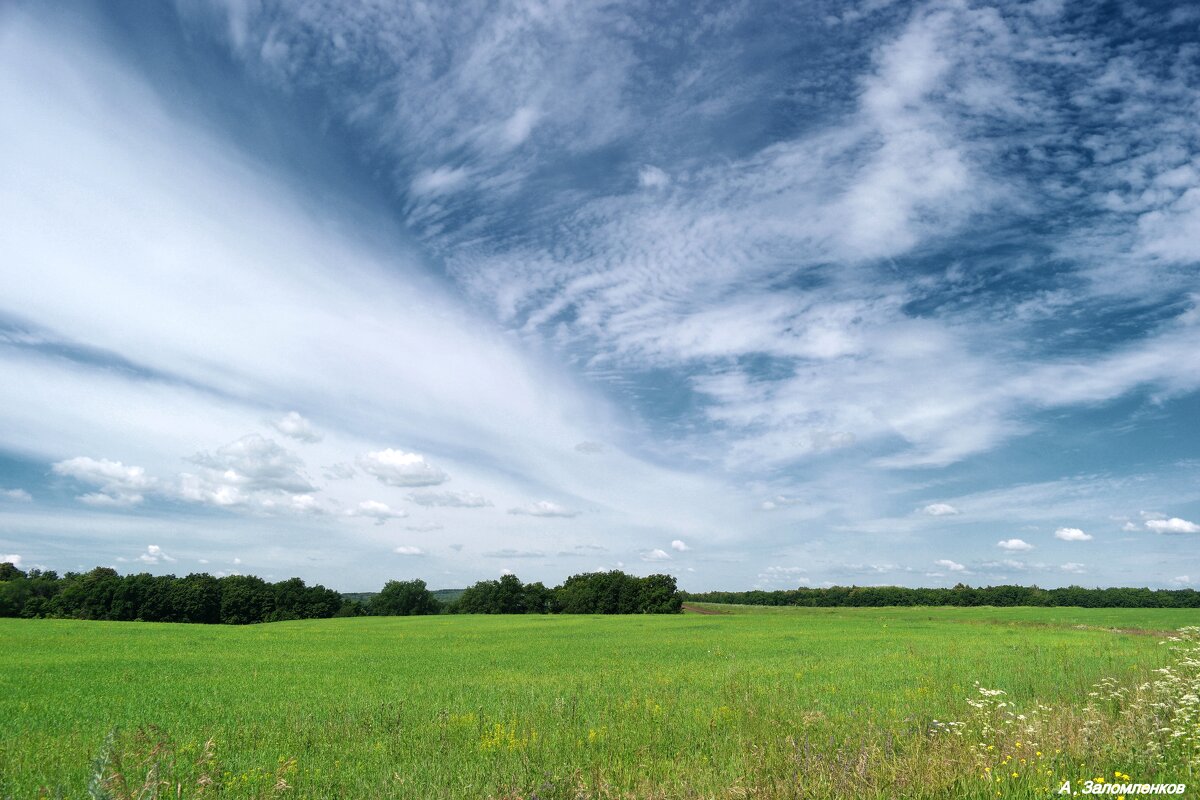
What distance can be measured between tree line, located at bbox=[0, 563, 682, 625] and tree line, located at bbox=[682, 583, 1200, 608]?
53013mm

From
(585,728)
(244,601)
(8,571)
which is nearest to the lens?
(585,728)

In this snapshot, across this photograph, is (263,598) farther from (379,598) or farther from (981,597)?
(981,597)

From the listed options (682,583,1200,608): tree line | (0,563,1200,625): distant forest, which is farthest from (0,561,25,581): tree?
(682,583,1200,608): tree line

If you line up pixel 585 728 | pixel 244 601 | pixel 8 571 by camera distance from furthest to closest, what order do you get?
pixel 8 571, pixel 244 601, pixel 585 728

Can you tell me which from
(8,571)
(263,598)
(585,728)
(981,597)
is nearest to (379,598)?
(263,598)

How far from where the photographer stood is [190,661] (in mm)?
27281

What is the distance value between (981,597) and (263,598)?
132620 mm

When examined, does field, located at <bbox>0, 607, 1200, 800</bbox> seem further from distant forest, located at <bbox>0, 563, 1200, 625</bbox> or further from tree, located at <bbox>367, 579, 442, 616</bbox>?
tree, located at <bbox>367, 579, 442, 616</bbox>

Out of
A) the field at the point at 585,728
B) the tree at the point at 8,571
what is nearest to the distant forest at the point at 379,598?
the tree at the point at 8,571

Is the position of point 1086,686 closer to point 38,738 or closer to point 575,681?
point 575,681

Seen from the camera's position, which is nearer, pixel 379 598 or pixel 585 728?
pixel 585 728

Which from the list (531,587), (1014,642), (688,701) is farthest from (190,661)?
(531,587)

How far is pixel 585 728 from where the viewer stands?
39.1ft

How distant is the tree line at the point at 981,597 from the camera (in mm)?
112188
